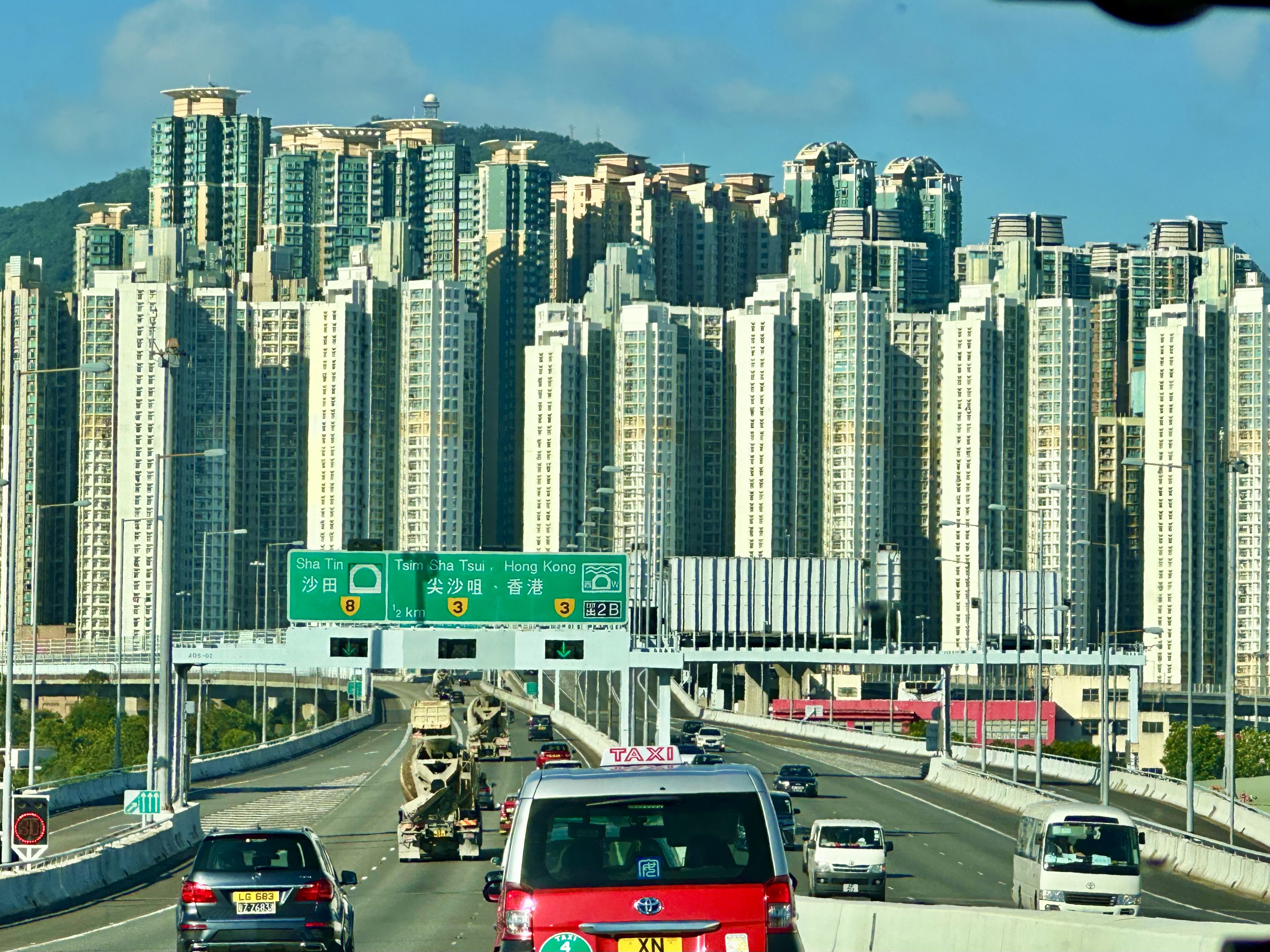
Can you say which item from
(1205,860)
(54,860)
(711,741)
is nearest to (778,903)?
(54,860)

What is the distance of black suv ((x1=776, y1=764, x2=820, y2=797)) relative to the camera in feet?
224

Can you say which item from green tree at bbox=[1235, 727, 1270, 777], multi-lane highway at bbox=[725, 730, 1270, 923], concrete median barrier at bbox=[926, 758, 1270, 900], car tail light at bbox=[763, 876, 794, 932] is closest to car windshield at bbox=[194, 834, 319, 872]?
car tail light at bbox=[763, 876, 794, 932]

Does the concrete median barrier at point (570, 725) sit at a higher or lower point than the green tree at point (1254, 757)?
higher

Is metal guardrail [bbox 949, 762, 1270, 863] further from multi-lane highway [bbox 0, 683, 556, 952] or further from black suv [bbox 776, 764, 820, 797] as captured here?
multi-lane highway [bbox 0, 683, 556, 952]

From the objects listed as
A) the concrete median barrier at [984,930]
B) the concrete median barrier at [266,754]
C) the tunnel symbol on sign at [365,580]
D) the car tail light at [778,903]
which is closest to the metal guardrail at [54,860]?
the concrete median barrier at [984,930]

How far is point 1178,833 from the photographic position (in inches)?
1838

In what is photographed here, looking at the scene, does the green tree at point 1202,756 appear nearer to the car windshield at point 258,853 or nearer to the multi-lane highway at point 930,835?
the multi-lane highway at point 930,835

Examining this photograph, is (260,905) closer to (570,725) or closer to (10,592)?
(10,592)

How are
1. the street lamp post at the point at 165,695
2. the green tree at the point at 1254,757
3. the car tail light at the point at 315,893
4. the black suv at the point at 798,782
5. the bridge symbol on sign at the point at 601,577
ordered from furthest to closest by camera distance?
the green tree at the point at 1254,757 → the black suv at the point at 798,782 → the bridge symbol on sign at the point at 601,577 → the street lamp post at the point at 165,695 → the car tail light at the point at 315,893

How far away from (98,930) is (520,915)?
1980 centimetres

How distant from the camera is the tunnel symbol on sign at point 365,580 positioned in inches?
2153

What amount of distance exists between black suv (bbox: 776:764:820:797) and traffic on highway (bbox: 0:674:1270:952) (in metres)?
0.07

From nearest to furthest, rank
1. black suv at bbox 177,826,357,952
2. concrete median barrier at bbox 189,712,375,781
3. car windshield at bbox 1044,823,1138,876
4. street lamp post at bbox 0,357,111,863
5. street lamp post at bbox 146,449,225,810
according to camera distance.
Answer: black suv at bbox 177,826,357,952 → car windshield at bbox 1044,823,1138,876 → street lamp post at bbox 0,357,111,863 → street lamp post at bbox 146,449,225,810 → concrete median barrier at bbox 189,712,375,781

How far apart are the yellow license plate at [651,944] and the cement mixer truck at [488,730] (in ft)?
250
